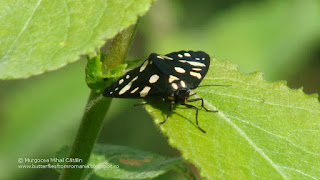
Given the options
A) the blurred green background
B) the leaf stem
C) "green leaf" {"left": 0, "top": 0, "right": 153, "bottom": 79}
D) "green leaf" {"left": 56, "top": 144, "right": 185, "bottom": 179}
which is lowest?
the blurred green background

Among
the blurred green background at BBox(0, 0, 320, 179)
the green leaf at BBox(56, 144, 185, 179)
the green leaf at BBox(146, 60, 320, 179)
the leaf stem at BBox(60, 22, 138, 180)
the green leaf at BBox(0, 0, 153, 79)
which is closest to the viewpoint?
the green leaf at BBox(0, 0, 153, 79)

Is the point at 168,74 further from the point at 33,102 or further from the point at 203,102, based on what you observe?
the point at 33,102

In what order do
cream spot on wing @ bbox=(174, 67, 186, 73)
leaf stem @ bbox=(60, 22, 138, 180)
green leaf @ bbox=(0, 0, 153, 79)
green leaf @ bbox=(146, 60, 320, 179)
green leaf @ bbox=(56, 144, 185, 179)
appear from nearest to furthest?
green leaf @ bbox=(0, 0, 153, 79) < green leaf @ bbox=(146, 60, 320, 179) < leaf stem @ bbox=(60, 22, 138, 180) < cream spot on wing @ bbox=(174, 67, 186, 73) < green leaf @ bbox=(56, 144, 185, 179)

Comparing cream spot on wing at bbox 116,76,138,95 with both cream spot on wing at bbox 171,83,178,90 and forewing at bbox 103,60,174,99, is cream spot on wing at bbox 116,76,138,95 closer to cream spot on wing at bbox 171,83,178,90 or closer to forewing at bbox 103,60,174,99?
forewing at bbox 103,60,174,99

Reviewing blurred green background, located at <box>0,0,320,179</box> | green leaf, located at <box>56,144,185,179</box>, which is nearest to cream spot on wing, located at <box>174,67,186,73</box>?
green leaf, located at <box>56,144,185,179</box>

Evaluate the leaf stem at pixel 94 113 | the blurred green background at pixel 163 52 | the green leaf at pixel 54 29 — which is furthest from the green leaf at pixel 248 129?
the blurred green background at pixel 163 52

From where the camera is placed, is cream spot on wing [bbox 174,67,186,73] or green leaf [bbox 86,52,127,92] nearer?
green leaf [bbox 86,52,127,92]

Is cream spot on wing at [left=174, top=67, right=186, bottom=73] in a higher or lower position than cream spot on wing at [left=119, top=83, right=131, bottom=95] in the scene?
higher

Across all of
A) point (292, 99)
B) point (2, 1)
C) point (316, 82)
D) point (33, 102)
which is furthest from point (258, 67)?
point (2, 1)
